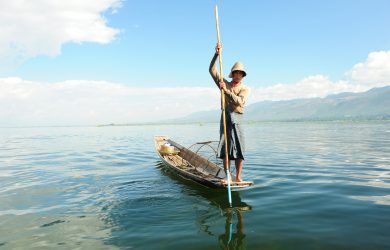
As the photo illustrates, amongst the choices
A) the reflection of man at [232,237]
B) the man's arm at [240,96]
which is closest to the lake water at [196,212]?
the reflection of man at [232,237]

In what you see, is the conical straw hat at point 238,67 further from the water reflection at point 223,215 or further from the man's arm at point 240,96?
the water reflection at point 223,215

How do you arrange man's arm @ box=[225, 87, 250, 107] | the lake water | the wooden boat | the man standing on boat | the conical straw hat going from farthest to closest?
the wooden boat
the man standing on boat
the conical straw hat
man's arm @ box=[225, 87, 250, 107]
the lake water

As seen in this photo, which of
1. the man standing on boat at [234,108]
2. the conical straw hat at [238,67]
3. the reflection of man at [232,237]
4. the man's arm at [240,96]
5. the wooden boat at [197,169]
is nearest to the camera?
the reflection of man at [232,237]

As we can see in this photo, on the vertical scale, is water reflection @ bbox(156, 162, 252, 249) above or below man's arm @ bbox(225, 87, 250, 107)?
below

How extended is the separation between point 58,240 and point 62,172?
30.9ft

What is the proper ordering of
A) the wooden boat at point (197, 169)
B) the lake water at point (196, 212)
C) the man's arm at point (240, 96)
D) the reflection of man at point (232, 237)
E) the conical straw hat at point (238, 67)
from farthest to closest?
the wooden boat at point (197, 169) < the conical straw hat at point (238, 67) < the man's arm at point (240, 96) < the lake water at point (196, 212) < the reflection of man at point (232, 237)

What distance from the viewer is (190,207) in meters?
7.93

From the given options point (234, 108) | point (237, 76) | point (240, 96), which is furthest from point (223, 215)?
point (237, 76)

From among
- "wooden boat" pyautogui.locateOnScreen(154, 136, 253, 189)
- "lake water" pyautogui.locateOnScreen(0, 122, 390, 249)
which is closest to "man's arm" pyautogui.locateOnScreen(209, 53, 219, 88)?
"wooden boat" pyautogui.locateOnScreen(154, 136, 253, 189)

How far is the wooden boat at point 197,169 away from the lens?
8.81m

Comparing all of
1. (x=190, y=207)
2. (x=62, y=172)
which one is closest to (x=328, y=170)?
(x=190, y=207)

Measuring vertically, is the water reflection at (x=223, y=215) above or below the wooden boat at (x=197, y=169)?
below

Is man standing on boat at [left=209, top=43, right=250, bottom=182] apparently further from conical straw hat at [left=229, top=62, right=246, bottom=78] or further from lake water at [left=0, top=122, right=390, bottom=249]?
lake water at [left=0, top=122, right=390, bottom=249]

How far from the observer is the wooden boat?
8.81 m
